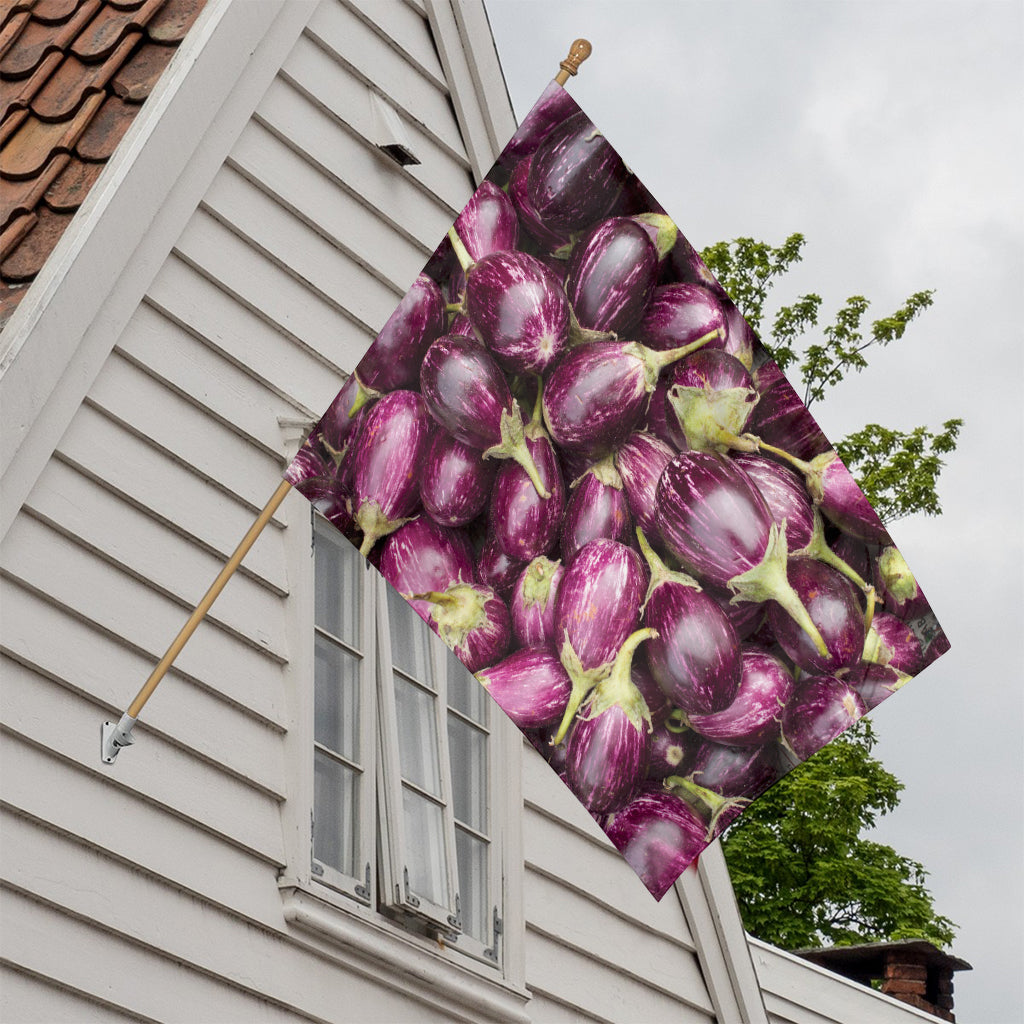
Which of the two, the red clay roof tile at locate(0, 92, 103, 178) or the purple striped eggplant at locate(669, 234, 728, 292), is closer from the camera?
the purple striped eggplant at locate(669, 234, 728, 292)

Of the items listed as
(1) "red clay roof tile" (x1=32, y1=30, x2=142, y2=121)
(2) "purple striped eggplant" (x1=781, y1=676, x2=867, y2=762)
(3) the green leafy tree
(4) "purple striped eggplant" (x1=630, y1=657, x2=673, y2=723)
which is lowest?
(2) "purple striped eggplant" (x1=781, y1=676, x2=867, y2=762)

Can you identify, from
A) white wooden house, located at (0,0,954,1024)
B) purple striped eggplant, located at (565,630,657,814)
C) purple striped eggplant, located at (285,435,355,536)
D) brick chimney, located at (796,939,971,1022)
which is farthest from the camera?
brick chimney, located at (796,939,971,1022)

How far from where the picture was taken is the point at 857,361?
1858 cm

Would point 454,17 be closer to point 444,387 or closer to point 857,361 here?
point 444,387

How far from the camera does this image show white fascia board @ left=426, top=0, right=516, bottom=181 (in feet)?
21.1

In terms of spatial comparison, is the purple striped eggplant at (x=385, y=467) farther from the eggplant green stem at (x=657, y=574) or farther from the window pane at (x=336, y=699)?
the window pane at (x=336, y=699)

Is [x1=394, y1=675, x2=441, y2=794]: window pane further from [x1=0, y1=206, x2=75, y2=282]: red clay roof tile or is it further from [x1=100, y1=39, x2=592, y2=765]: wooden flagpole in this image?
[x1=0, y1=206, x2=75, y2=282]: red clay roof tile

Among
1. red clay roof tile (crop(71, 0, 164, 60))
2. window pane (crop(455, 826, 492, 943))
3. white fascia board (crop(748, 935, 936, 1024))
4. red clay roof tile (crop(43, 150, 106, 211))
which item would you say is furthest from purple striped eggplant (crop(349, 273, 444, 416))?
white fascia board (crop(748, 935, 936, 1024))

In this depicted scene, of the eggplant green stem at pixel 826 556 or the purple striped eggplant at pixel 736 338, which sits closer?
the eggplant green stem at pixel 826 556

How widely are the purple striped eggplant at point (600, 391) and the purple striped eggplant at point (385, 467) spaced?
12.8 inches

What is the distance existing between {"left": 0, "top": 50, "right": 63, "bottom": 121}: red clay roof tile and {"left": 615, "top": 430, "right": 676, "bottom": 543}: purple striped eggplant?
2183 mm

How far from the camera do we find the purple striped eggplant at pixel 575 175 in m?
4.16

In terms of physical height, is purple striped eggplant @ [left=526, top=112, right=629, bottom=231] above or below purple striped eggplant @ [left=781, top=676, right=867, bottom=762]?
above

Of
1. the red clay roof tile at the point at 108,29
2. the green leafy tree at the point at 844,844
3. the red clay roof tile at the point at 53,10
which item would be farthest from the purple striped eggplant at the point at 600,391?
the green leafy tree at the point at 844,844
